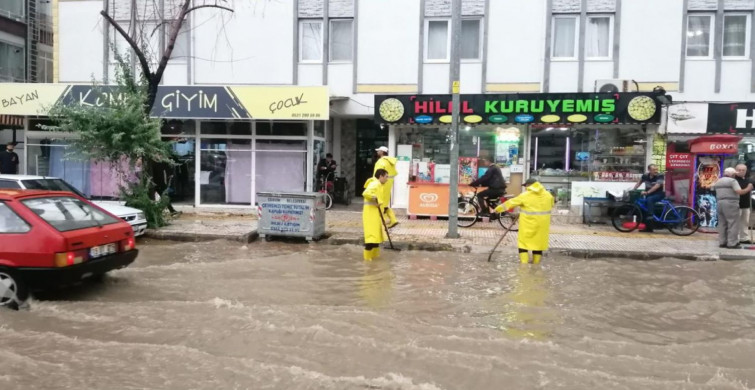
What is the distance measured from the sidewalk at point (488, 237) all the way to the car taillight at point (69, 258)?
4.96 meters

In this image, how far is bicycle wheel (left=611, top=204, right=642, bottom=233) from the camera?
12828 mm

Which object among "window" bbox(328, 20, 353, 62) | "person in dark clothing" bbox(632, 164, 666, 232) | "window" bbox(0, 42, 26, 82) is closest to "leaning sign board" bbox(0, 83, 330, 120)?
"window" bbox(328, 20, 353, 62)

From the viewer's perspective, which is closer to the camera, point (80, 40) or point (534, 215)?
point (534, 215)

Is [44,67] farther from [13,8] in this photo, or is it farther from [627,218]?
[627,218]

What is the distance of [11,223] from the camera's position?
642 centimetres

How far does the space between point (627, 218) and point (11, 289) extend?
11853mm

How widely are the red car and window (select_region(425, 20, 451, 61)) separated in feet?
37.3

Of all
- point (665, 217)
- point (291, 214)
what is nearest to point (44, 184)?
point (291, 214)

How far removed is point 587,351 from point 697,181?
949 centimetres

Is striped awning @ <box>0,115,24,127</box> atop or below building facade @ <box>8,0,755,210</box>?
below

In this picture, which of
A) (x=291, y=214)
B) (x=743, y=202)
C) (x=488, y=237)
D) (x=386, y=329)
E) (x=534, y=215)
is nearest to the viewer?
(x=386, y=329)

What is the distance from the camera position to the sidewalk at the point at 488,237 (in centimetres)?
1045

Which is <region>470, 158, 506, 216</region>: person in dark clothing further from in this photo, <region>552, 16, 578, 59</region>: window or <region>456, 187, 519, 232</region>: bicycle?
<region>552, 16, 578, 59</region>: window

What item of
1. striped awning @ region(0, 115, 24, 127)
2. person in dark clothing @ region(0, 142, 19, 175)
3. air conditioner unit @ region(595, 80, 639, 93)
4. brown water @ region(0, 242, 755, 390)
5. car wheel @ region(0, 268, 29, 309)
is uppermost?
air conditioner unit @ region(595, 80, 639, 93)
